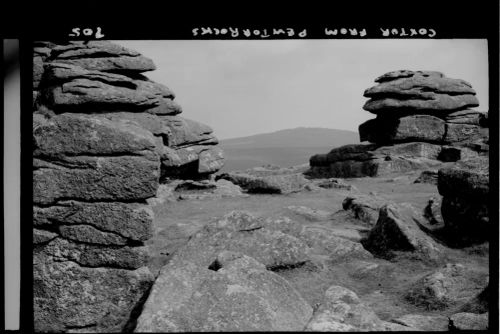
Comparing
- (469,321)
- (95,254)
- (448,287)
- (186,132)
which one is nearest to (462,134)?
(186,132)

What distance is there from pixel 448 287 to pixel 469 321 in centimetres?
223

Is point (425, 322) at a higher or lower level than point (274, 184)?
lower

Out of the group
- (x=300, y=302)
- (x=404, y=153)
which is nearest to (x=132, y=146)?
(x=300, y=302)

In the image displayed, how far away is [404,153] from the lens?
4075 centimetres

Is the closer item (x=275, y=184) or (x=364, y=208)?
(x=364, y=208)

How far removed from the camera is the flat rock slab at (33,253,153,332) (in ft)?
34.7

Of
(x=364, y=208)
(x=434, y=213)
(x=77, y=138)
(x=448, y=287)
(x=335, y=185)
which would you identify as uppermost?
(x=77, y=138)

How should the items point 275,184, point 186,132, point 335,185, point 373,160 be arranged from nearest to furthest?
point 275,184
point 335,185
point 186,132
point 373,160

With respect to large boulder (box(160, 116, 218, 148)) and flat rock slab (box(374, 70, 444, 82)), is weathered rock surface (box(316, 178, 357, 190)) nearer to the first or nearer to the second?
large boulder (box(160, 116, 218, 148))

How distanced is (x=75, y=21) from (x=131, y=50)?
21.4 meters

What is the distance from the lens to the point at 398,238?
14.6m

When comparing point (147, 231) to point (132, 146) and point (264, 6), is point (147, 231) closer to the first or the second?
point (132, 146)

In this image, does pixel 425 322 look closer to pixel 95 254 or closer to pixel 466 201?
pixel 466 201

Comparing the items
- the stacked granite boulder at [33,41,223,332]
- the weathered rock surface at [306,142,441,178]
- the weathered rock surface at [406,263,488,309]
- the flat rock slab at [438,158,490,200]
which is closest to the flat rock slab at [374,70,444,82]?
the weathered rock surface at [306,142,441,178]
